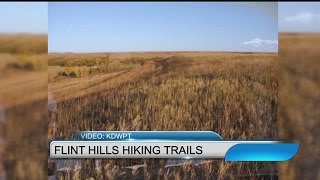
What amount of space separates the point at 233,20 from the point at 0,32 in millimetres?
1118

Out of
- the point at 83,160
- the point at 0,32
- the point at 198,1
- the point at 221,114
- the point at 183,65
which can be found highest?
the point at 198,1

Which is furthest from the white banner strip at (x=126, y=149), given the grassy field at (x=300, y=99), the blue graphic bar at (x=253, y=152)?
the grassy field at (x=300, y=99)

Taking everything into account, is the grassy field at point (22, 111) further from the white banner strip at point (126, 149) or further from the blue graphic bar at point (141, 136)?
the blue graphic bar at point (141, 136)

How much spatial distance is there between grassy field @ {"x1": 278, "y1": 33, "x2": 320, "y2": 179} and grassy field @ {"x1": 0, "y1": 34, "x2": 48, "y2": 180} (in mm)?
1161

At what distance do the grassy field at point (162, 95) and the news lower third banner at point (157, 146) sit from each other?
1.3 inches

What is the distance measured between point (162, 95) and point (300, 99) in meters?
0.69

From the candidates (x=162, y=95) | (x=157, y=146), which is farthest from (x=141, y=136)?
(x=162, y=95)

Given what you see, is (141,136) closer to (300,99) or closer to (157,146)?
(157,146)

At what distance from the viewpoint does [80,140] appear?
7.27 feet

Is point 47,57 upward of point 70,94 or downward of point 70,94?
upward

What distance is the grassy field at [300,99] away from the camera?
228 centimetres

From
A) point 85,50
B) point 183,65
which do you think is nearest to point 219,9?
point 183,65

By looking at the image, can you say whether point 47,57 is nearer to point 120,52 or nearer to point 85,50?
point 85,50

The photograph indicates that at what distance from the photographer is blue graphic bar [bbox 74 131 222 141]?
2.22m
